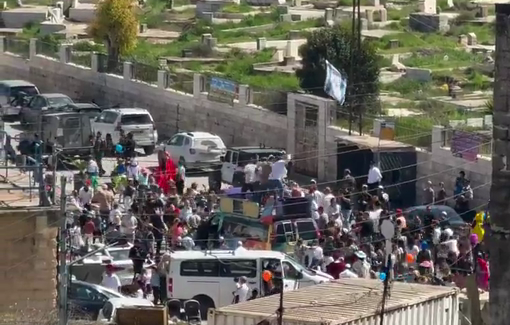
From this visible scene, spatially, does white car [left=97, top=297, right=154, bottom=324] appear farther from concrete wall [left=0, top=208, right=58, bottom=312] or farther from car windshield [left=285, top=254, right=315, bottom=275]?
car windshield [left=285, top=254, right=315, bottom=275]

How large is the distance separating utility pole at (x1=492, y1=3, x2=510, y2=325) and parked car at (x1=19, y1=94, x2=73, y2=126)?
2704 cm

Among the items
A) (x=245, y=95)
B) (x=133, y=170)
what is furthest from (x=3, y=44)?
(x=133, y=170)

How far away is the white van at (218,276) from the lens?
82.7 ft

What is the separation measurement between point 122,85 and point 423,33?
2147 cm

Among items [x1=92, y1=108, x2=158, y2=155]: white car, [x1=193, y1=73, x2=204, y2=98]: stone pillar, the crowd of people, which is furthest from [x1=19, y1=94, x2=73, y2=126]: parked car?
the crowd of people

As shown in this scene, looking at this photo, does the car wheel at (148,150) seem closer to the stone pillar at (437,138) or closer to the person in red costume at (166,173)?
the person in red costume at (166,173)

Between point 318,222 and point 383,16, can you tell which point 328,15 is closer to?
point 383,16

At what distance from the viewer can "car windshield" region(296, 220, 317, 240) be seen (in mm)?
28688

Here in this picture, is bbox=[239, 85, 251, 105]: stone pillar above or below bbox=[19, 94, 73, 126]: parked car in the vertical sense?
above

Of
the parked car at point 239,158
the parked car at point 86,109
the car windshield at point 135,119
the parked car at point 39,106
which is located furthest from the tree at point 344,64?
the parked car at point 39,106

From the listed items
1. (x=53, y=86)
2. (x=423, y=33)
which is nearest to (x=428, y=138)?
(x=53, y=86)

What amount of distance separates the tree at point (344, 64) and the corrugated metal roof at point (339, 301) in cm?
1716

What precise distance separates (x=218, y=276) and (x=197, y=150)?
12.7 metres

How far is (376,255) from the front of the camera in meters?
27.3
